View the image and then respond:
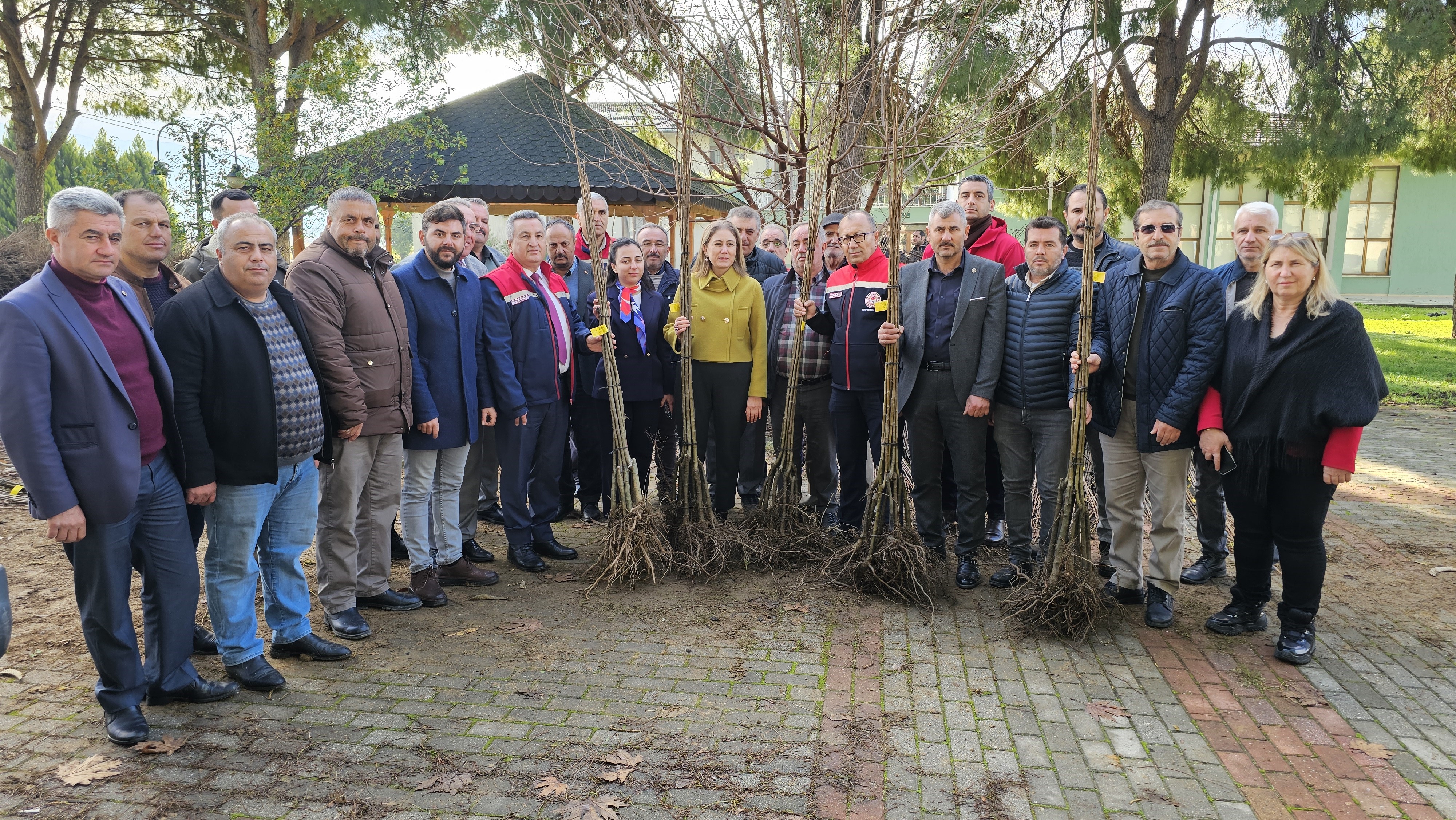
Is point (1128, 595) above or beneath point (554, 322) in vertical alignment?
beneath

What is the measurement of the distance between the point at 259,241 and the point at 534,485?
2.44m

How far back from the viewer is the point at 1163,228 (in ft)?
14.7

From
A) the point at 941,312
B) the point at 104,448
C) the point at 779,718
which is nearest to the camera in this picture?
the point at 104,448

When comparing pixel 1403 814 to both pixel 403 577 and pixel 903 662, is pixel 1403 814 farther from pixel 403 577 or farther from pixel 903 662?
pixel 403 577

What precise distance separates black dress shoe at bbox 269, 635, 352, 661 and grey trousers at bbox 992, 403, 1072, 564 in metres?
3.42

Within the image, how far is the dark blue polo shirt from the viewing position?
516 centimetres

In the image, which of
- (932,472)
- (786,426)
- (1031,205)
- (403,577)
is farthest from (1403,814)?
(1031,205)

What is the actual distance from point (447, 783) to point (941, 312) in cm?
346

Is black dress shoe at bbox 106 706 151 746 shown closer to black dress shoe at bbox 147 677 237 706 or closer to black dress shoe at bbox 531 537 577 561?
black dress shoe at bbox 147 677 237 706

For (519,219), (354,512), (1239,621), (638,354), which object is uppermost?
(519,219)

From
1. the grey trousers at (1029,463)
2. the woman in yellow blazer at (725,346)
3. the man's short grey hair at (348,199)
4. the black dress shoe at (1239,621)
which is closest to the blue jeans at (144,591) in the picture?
the man's short grey hair at (348,199)

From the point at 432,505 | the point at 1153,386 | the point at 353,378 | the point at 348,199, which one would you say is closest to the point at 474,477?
the point at 432,505

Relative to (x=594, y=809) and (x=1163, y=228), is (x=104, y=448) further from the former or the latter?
(x=1163, y=228)

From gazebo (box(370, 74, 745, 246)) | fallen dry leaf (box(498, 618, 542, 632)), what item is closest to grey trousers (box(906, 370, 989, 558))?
fallen dry leaf (box(498, 618, 542, 632))
